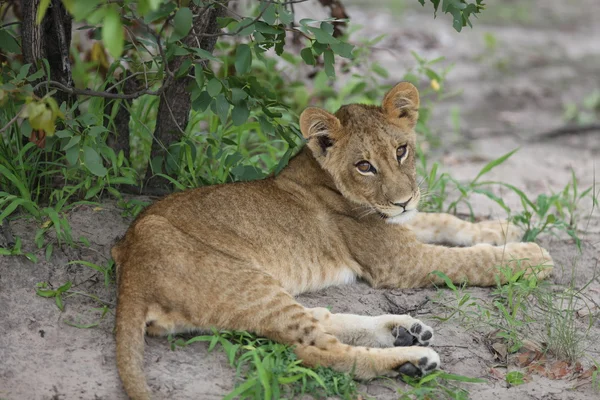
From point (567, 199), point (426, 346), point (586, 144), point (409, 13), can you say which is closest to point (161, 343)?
point (426, 346)

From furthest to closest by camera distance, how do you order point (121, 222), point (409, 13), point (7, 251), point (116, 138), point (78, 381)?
point (409, 13) < point (116, 138) < point (121, 222) < point (7, 251) < point (78, 381)

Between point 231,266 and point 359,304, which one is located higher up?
point 231,266

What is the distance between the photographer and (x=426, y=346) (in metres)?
3.61

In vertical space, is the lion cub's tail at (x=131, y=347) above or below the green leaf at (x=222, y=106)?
below

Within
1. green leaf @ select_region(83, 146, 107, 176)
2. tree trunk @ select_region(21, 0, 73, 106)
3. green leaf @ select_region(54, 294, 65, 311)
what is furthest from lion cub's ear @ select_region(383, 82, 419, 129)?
green leaf @ select_region(54, 294, 65, 311)

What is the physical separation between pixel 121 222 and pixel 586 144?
14.6 feet

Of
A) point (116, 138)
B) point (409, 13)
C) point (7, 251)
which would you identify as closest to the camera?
point (7, 251)

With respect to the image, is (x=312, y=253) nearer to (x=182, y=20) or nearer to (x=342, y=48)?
(x=342, y=48)

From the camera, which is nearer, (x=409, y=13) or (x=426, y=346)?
(x=426, y=346)

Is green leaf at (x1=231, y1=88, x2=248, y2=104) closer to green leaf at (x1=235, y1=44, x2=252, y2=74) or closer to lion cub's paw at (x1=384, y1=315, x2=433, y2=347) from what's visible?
green leaf at (x1=235, y1=44, x2=252, y2=74)

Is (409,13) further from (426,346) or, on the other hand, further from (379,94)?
(426,346)

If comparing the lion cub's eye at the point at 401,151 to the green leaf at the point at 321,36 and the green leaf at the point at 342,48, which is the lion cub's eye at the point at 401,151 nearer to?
the green leaf at the point at 342,48

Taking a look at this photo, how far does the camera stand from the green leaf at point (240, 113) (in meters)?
3.76

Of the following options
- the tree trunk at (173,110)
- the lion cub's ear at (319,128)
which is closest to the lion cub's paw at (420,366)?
the lion cub's ear at (319,128)
